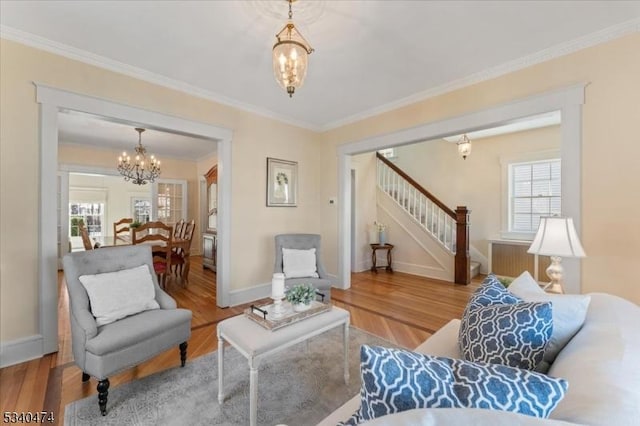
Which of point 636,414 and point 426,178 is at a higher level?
point 426,178

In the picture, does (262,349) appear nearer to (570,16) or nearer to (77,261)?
(77,261)

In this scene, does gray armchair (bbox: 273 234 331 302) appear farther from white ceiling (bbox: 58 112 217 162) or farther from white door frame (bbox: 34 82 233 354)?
white door frame (bbox: 34 82 233 354)

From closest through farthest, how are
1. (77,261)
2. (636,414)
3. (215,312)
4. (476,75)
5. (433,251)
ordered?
(636,414) → (77,261) → (476,75) → (215,312) → (433,251)

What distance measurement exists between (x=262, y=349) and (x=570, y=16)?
3246 millimetres

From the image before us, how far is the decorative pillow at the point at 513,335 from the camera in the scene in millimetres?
1039

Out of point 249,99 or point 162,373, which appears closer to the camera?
point 162,373

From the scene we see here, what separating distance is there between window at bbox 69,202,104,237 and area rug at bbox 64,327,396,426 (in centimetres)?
908

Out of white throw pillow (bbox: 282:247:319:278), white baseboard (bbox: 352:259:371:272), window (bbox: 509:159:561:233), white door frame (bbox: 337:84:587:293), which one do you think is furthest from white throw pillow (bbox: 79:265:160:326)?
window (bbox: 509:159:561:233)

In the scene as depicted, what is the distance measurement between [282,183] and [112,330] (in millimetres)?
2860

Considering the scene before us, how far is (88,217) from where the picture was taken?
28.9 ft

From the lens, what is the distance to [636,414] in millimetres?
589

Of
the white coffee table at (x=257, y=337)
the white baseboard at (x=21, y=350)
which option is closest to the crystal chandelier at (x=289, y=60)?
the white coffee table at (x=257, y=337)

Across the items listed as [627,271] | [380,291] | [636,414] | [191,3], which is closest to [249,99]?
[191,3]

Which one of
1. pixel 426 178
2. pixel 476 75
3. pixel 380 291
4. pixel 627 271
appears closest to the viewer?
pixel 627 271
